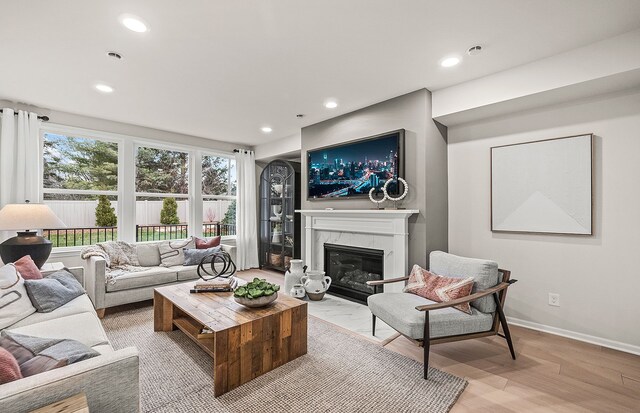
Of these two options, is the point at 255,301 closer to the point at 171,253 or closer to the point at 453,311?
the point at 453,311

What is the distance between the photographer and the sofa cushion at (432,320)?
7.06 feet

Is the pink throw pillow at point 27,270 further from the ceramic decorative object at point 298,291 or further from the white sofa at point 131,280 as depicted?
the ceramic decorative object at point 298,291

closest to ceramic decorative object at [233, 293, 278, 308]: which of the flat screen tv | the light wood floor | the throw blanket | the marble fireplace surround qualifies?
the light wood floor

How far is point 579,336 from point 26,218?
18.5 ft

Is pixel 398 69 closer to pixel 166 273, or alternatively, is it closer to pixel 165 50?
pixel 165 50

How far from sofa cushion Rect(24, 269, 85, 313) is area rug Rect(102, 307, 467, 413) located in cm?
58

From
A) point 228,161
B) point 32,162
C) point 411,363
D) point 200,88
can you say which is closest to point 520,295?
point 411,363

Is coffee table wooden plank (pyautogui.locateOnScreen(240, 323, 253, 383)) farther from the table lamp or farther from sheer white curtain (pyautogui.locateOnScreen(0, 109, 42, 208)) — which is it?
Result: sheer white curtain (pyautogui.locateOnScreen(0, 109, 42, 208))

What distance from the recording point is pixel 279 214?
5492 millimetres

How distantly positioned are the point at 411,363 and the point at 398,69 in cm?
258

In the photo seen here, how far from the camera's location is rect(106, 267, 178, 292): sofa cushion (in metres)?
3.31

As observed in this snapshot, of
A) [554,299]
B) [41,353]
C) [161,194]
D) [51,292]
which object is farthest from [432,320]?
[161,194]

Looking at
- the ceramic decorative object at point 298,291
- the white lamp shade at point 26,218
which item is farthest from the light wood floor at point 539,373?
the white lamp shade at point 26,218

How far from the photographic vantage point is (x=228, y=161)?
5840mm
